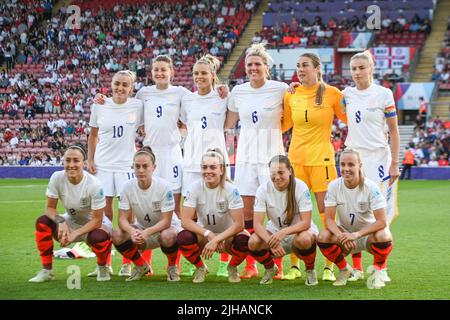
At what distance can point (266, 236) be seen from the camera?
22.5ft

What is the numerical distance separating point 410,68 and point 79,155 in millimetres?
26239

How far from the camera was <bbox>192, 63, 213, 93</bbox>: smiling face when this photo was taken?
25.6 feet

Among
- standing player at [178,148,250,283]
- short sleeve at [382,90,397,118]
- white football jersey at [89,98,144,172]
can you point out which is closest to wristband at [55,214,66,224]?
standing player at [178,148,250,283]

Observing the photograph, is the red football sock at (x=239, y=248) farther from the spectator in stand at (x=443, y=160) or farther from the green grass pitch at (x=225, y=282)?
the spectator in stand at (x=443, y=160)

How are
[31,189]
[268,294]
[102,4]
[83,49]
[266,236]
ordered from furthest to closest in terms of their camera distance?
[102,4]
[83,49]
[31,189]
[266,236]
[268,294]

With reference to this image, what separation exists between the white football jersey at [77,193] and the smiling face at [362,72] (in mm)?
2428

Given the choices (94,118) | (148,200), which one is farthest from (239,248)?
(94,118)

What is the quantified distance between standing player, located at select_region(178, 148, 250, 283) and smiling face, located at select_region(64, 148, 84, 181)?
952mm

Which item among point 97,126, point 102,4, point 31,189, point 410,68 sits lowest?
point 31,189

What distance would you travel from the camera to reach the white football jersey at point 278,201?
23.0 feet

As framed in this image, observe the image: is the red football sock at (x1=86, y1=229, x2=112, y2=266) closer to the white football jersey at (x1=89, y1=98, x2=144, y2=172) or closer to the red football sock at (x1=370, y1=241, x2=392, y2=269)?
the white football jersey at (x1=89, y1=98, x2=144, y2=172)

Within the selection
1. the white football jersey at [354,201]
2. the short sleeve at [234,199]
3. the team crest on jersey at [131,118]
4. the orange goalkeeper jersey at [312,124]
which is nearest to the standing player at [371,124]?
the orange goalkeeper jersey at [312,124]

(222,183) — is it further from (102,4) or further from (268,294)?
(102,4)

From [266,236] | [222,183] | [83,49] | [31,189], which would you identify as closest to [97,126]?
[222,183]
